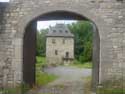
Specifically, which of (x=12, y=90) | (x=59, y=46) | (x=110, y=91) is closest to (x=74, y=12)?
(x=110, y=91)

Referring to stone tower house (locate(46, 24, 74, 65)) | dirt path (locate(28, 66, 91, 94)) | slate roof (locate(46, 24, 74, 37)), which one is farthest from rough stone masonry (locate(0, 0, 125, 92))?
slate roof (locate(46, 24, 74, 37))

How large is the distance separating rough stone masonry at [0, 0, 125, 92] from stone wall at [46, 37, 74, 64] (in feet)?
129

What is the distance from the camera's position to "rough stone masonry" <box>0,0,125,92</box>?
48.0 feet

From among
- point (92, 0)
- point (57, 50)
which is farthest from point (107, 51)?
point (57, 50)

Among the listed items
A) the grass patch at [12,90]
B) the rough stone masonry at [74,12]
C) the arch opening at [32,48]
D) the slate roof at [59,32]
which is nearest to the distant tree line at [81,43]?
the slate roof at [59,32]

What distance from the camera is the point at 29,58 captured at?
696 inches

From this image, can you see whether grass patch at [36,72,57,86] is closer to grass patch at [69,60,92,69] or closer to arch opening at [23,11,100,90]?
arch opening at [23,11,100,90]

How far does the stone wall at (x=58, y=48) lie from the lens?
55562mm

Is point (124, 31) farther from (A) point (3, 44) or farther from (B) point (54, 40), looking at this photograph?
(B) point (54, 40)

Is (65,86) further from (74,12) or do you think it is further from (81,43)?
(81,43)

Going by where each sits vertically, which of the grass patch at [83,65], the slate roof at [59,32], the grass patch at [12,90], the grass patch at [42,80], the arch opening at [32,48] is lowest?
the grass patch at [83,65]

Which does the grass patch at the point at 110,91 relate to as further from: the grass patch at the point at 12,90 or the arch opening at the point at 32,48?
the grass patch at the point at 12,90

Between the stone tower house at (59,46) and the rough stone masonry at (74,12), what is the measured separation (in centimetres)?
3922

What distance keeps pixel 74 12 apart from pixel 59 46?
4254cm
